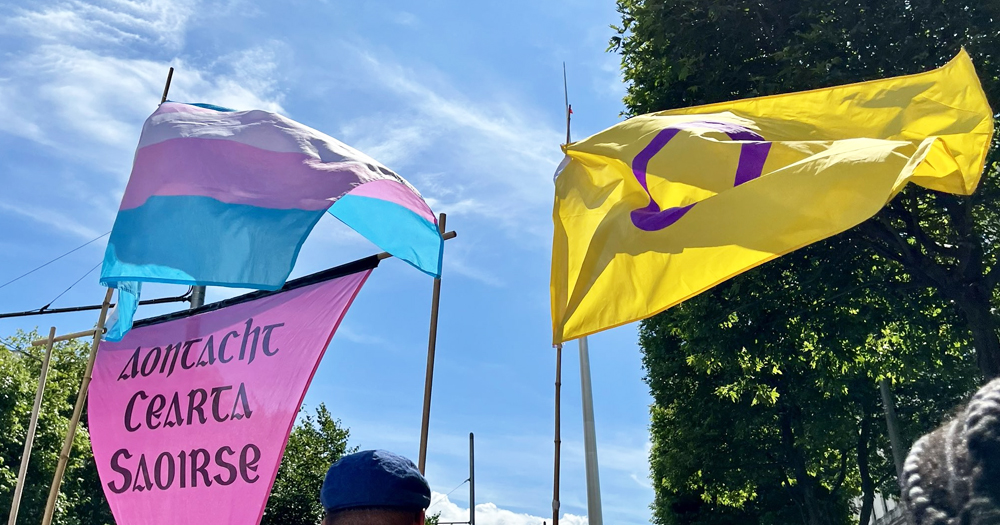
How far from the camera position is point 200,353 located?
612 cm

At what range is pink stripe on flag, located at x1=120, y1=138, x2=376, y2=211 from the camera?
6.33 metres

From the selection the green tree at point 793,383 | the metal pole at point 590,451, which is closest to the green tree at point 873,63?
the green tree at point 793,383

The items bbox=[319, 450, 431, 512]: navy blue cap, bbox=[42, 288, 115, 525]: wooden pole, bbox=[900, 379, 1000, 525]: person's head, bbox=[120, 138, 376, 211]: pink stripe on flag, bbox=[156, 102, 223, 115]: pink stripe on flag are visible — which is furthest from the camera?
bbox=[156, 102, 223, 115]: pink stripe on flag

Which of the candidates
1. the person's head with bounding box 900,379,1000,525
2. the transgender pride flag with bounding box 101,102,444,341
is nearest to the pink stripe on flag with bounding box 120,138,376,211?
the transgender pride flag with bounding box 101,102,444,341

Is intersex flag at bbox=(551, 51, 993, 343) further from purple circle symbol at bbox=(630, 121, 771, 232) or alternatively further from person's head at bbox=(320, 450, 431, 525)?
person's head at bbox=(320, 450, 431, 525)

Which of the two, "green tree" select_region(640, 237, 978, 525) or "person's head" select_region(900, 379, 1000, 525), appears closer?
"person's head" select_region(900, 379, 1000, 525)

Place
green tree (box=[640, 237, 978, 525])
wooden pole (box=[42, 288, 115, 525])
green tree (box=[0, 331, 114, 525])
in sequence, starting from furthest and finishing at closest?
green tree (box=[0, 331, 114, 525]) < green tree (box=[640, 237, 978, 525]) < wooden pole (box=[42, 288, 115, 525])

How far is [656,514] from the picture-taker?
35.2 metres

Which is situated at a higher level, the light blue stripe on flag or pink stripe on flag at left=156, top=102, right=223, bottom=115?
pink stripe on flag at left=156, top=102, right=223, bottom=115

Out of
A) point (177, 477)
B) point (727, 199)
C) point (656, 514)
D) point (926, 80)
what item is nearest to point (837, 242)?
point (926, 80)

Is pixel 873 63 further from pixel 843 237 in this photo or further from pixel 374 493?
pixel 374 493

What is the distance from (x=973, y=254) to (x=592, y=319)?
9657 mm

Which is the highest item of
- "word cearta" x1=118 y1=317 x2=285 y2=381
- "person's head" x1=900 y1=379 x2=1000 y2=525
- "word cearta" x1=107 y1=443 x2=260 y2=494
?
"word cearta" x1=118 y1=317 x2=285 y2=381

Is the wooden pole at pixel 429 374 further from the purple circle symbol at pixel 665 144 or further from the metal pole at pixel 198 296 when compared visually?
the metal pole at pixel 198 296
